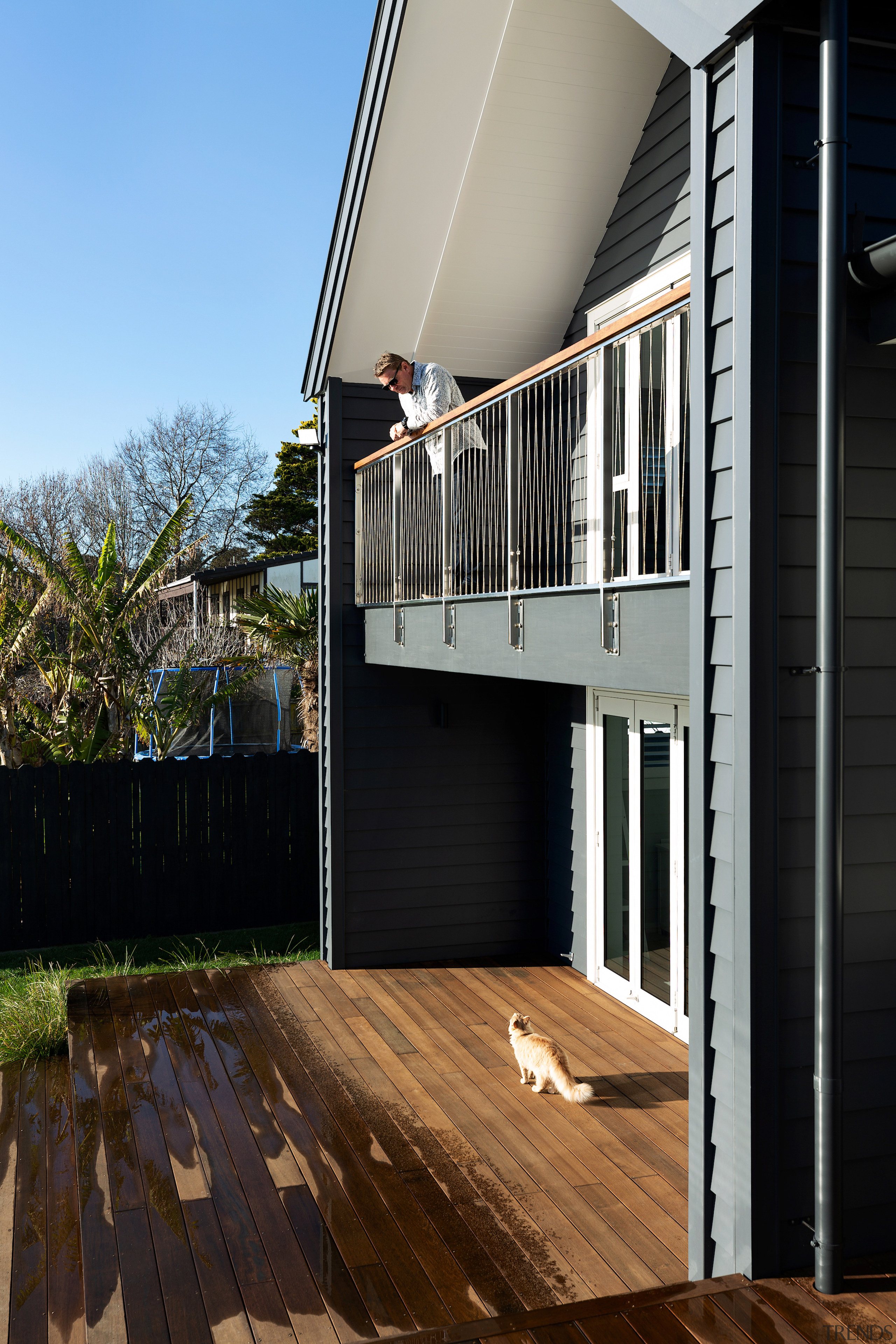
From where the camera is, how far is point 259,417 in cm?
4156

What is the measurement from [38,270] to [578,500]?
41.5 m

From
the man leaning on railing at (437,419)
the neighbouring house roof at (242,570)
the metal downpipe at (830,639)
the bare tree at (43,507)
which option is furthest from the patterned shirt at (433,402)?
the bare tree at (43,507)

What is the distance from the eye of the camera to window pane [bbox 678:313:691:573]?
149 inches

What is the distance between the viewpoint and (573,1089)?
5.21m

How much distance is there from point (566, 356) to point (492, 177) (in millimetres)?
3206

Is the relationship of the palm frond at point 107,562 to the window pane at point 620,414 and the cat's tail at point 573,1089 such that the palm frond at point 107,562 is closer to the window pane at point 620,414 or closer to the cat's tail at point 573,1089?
the window pane at point 620,414

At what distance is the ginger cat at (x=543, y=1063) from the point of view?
17.1 ft

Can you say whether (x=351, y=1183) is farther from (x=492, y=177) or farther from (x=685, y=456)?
(x=492, y=177)

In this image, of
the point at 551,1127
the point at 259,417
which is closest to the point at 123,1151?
the point at 551,1127

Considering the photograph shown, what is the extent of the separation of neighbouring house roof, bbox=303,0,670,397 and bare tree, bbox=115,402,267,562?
89.8ft

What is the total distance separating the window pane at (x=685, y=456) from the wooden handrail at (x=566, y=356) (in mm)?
144

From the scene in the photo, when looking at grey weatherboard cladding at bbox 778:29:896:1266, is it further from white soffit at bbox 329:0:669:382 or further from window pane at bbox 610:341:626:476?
white soffit at bbox 329:0:669:382

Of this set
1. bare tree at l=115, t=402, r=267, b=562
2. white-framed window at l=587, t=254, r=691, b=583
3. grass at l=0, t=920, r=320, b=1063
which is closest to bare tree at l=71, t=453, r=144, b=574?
bare tree at l=115, t=402, r=267, b=562

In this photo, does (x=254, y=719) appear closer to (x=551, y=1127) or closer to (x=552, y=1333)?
(x=551, y=1127)
